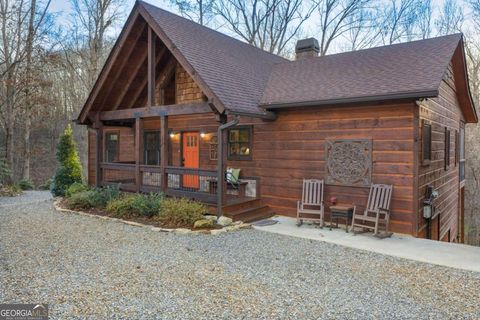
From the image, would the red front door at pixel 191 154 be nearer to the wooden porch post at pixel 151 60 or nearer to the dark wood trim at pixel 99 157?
the wooden porch post at pixel 151 60

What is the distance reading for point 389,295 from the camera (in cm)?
397

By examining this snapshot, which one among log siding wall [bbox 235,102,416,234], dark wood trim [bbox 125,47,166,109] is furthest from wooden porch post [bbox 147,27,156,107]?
log siding wall [bbox 235,102,416,234]

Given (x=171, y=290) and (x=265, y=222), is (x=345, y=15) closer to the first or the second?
(x=265, y=222)

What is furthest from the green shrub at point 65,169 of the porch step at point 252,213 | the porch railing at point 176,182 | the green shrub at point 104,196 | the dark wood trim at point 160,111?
the porch step at point 252,213

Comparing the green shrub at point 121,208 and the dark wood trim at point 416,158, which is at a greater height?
the dark wood trim at point 416,158

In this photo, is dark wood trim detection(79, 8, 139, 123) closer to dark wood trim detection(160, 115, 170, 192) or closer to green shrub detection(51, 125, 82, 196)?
dark wood trim detection(160, 115, 170, 192)

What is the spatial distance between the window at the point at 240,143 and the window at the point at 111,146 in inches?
228

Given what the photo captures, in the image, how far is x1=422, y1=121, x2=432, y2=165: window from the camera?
23.6ft

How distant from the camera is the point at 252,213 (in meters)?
8.36

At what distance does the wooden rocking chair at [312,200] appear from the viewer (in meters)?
7.70

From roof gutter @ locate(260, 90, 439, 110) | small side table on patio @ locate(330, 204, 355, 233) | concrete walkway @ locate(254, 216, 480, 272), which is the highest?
roof gutter @ locate(260, 90, 439, 110)

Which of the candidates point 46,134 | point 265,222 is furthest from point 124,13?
point 265,222

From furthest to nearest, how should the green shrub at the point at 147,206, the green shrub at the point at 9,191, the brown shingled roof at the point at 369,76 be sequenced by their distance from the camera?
the green shrub at the point at 9,191
the green shrub at the point at 147,206
the brown shingled roof at the point at 369,76

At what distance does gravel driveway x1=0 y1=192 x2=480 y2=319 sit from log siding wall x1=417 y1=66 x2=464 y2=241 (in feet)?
9.71
